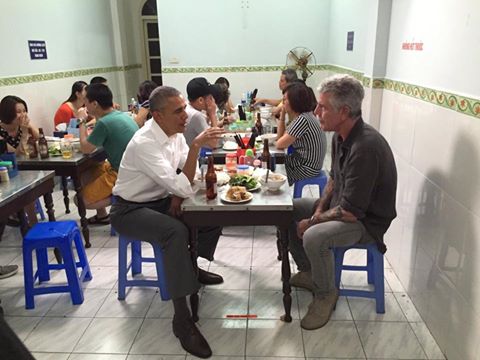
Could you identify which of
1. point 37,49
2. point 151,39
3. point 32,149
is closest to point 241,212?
point 32,149

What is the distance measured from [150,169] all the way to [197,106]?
123 centimetres

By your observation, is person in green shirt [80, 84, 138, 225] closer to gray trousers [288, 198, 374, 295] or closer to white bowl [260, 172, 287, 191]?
white bowl [260, 172, 287, 191]

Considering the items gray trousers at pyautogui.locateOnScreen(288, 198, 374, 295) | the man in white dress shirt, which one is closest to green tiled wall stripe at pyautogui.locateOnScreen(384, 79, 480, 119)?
gray trousers at pyautogui.locateOnScreen(288, 198, 374, 295)

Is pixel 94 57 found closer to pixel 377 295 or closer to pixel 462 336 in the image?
pixel 377 295

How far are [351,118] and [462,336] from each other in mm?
1143

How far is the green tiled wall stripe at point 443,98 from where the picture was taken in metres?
1.72

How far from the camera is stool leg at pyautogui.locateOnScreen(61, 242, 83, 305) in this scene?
2.36 m

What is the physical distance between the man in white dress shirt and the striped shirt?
80 cm

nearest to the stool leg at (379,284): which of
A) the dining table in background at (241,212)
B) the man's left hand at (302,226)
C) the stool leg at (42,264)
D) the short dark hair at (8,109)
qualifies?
the man's left hand at (302,226)

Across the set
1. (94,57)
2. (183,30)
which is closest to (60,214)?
(94,57)

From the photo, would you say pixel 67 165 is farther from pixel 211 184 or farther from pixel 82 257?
pixel 211 184

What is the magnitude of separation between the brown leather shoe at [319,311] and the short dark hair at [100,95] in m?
2.05

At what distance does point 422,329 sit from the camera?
2.17 meters

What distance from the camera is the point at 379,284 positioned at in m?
2.26
